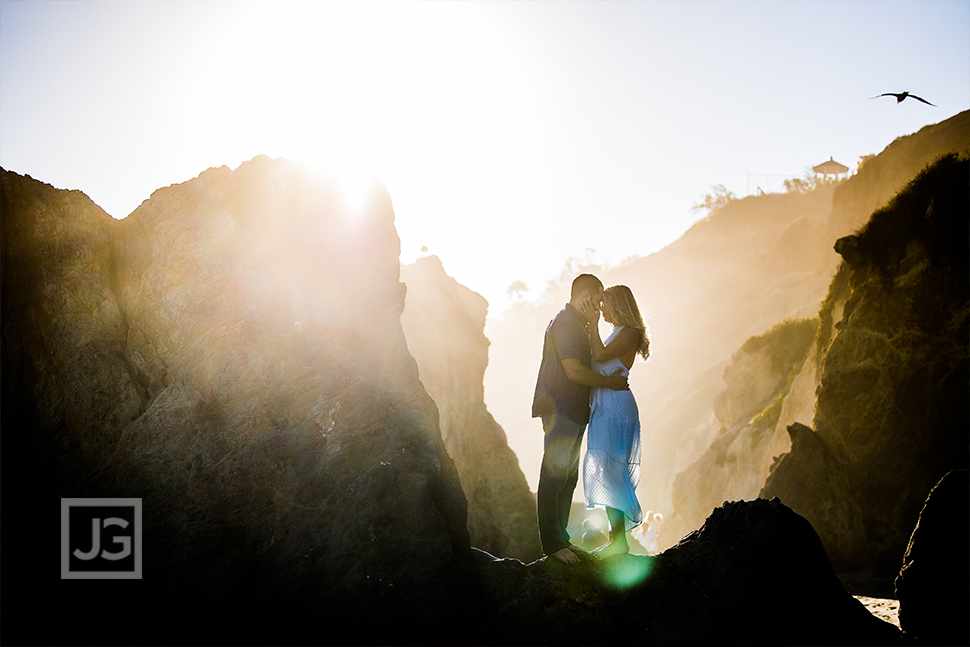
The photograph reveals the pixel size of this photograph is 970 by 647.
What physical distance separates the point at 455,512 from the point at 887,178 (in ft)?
129

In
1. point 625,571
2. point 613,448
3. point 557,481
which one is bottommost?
point 625,571

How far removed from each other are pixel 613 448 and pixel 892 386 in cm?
1097

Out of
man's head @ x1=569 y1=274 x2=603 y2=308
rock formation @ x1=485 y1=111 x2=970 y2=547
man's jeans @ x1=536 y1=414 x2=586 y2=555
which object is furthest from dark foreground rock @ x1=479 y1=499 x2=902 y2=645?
rock formation @ x1=485 y1=111 x2=970 y2=547

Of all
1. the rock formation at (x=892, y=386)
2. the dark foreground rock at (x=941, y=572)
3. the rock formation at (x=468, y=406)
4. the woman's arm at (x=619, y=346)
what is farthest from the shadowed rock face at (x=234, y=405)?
the rock formation at (x=468, y=406)

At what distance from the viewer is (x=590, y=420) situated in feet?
15.6

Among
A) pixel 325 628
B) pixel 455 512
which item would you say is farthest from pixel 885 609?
pixel 325 628

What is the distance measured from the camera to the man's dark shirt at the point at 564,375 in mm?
4648

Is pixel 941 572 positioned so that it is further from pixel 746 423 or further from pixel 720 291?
pixel 720 291

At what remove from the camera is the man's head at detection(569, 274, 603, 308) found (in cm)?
482

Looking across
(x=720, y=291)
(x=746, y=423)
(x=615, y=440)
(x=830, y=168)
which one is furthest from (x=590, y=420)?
(x=830, y=168)

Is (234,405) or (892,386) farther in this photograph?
(892,386)

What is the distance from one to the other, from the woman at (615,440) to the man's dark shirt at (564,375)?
97 millimetres

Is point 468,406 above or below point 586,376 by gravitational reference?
above

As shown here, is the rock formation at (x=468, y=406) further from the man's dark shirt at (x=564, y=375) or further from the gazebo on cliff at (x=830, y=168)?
the gazebo on cliff at (x=830, y=168)
